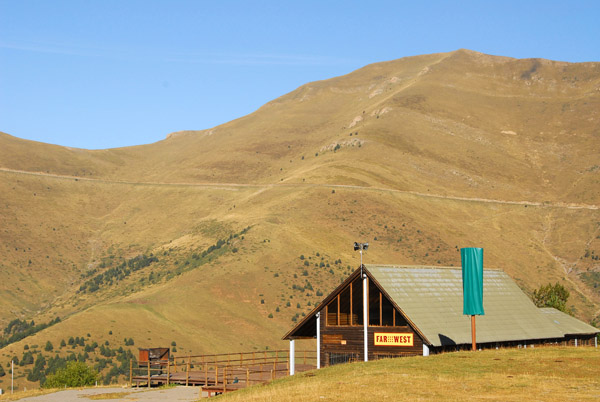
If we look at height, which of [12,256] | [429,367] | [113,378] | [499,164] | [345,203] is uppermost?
[499,164]

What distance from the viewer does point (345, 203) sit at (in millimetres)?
130500

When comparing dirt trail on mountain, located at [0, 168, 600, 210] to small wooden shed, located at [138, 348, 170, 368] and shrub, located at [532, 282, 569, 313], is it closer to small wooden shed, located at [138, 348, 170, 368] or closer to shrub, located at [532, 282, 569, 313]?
shrub, located at [532, 282, 569, 313]

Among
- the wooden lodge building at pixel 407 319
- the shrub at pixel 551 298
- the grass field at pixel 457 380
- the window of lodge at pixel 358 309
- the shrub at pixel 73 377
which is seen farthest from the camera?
the shrub at pixel 551 298

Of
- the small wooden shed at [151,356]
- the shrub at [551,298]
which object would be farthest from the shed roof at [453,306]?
the shrub at [551,298]

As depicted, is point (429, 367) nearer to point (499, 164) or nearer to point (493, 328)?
point (493, 328)

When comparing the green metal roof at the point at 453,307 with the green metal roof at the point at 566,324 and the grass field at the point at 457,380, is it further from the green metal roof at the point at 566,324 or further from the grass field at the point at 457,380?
the grass field at the point at 457,380

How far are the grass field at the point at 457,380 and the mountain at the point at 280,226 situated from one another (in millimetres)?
50139

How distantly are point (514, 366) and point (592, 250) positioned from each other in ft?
375

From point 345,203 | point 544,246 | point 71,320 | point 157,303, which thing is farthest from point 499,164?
point 71,320

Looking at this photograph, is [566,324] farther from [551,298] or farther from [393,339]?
[551,298]

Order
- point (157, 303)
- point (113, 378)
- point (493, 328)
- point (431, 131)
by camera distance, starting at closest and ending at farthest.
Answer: point (493, 328)
point (113, 378)
point (157, 303)
point (431, 131)

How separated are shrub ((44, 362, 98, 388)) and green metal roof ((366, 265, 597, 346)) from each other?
92.1 ft

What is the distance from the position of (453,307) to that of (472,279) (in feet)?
19.0

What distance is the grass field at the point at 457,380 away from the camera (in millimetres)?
24281
